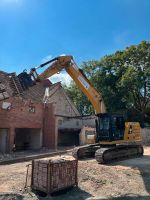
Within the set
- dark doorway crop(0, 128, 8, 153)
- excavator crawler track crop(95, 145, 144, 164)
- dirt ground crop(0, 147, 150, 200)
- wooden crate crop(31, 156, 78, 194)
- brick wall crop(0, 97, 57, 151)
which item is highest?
brick wall crop(0, 97, 57, 151)

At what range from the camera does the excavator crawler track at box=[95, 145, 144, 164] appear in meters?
18.0

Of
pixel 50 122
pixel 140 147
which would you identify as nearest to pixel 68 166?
pixel 140 147

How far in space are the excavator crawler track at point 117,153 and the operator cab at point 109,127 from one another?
31.1 inches

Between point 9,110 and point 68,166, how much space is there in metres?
17.2

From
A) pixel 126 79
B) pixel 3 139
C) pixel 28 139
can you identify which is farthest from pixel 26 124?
pixel 126 79

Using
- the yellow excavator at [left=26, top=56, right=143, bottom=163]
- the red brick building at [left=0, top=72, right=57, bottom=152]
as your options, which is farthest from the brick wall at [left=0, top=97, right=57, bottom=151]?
the yellow excavator at [left=26, top=56, right=143, bottom=163]

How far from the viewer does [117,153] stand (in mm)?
19562

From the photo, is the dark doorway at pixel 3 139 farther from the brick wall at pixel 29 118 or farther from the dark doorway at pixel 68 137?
the dark doorway at pixel 68 137

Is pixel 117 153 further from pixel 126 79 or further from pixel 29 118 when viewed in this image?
pixel 126 79

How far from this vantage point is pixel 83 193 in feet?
36.6

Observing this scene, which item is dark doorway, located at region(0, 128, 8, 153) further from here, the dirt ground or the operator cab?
the dirt ground

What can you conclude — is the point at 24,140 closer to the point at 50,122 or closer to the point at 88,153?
the point at 50,122

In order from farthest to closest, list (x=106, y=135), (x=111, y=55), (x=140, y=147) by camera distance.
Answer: (x=111, y=55), (x=140, y=147), (x=106, y=135)

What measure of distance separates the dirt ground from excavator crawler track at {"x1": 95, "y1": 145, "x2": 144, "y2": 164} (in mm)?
1312
